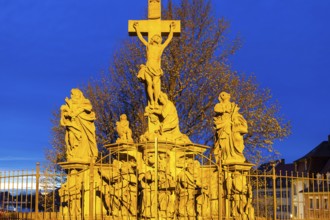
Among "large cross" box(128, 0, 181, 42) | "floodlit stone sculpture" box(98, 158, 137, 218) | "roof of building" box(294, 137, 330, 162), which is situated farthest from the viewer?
"roof of building" box(294, 137, 330, 162)

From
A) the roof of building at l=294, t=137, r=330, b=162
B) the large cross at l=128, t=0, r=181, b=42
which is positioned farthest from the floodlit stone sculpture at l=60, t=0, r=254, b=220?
the roof of building at l=294, t=137, r=330, b=162

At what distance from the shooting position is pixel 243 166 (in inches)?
540

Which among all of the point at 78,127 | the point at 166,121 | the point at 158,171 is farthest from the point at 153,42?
the point at 158,171

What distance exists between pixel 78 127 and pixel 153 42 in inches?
126

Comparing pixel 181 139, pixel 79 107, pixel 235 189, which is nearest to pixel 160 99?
pixel 181 139

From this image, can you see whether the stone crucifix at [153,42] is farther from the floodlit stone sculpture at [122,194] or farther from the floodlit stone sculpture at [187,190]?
the floodlit stone sculpture at [187,190]

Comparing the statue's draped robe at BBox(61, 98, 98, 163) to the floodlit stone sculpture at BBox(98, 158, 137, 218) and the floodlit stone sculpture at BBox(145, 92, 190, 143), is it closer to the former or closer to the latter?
the floodlit stone sculpture at BBox(98, 158, 137, 218)

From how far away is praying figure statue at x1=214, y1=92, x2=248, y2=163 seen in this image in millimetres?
14008

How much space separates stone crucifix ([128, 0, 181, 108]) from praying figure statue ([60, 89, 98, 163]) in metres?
1.77

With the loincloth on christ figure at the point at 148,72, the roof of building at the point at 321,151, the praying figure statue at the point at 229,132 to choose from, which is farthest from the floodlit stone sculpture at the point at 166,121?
the roof of building at the point at 321,151

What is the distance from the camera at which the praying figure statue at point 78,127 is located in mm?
13875

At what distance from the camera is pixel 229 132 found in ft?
46.3

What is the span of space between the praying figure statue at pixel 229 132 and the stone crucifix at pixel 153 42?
180cm

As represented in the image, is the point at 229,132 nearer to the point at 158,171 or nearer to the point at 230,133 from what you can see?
the point at 230,133
